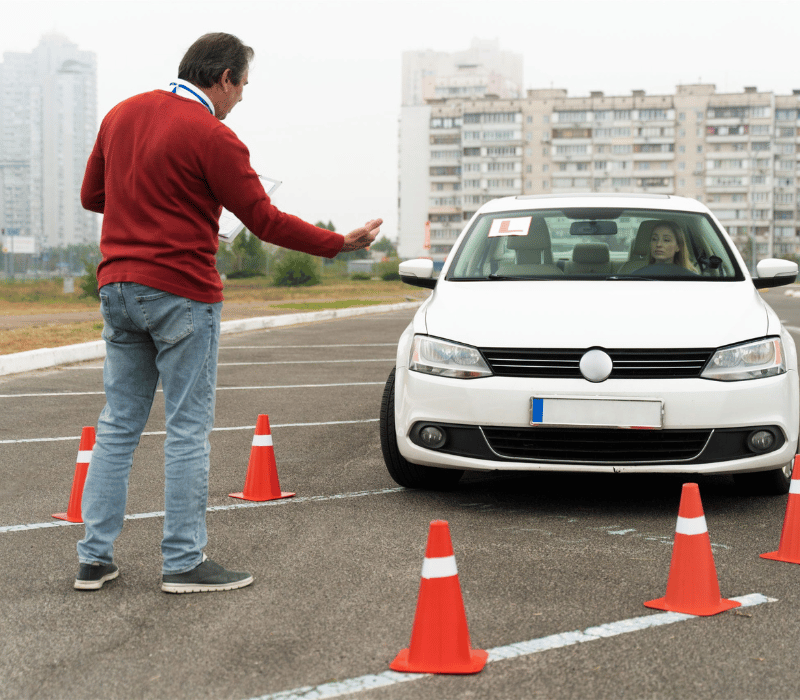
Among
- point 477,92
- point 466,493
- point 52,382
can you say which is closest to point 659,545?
point 466,493

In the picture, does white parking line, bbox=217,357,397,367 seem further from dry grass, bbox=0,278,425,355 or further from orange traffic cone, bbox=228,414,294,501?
orange traffic cone, bbox=228,414,294,501

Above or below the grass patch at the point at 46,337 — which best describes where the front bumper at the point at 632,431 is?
above

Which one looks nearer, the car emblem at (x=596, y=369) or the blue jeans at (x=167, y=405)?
the blue jeans at (x=167, y=405)

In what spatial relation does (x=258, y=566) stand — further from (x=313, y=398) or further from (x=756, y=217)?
(x=756, y=217)

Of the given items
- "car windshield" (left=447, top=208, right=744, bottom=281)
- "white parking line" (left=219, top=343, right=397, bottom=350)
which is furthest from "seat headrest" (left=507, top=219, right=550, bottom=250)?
"white parking line" (left=219, top=343, right=397, bottom=350)

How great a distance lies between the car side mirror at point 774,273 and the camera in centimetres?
564

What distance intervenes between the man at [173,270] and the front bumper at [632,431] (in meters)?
1.24

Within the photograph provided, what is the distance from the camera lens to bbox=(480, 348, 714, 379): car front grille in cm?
453

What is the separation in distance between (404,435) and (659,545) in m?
1.31

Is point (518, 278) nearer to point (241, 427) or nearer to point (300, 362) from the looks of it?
point (241, 427)

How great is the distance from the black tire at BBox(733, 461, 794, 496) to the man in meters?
2.55

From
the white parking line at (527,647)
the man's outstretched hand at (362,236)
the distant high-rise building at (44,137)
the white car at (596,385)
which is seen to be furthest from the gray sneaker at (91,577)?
the distant high-rise building at (44,137)

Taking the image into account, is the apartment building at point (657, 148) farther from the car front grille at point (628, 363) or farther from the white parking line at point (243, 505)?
the car front grille at point (628, 363)

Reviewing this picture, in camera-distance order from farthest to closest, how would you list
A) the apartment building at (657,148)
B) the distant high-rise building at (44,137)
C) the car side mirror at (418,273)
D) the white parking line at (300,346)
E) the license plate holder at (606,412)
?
the distant high-rise building at (44,137) → the apartment building at (657,148) → the white parking line at (300,346) → the car side mirror at (418,273) → the license plate holder at (606,412)
